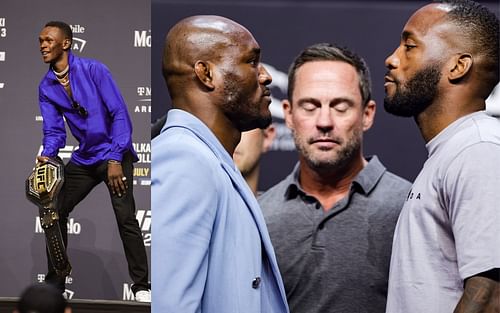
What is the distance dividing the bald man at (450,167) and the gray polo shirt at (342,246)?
24 cm

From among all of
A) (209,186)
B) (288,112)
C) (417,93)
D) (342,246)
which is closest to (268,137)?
(288,112)

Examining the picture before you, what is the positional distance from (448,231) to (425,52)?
0.47 m

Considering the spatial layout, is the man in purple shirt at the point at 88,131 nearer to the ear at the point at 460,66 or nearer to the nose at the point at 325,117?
the nose at the point at 325,117

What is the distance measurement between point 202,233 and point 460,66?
765 millimetres

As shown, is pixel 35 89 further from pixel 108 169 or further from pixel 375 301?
pixel 375 301

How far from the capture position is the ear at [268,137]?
2.56m

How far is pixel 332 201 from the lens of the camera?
2.11m

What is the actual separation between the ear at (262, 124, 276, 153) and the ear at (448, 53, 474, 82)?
918 millimetres

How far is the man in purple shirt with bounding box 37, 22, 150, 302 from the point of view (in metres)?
1.74

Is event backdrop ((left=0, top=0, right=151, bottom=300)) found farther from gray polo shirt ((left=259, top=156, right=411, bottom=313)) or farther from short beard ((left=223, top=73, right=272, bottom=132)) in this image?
gray polo shirt ((left=259, top=156, right=411, bottom=313))

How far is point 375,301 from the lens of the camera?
1.94m

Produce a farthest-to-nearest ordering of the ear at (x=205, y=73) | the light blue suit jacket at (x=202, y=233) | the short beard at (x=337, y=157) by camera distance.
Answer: the short beard at (x=337, y=157)
the ear at (x=205, y=73)
the light blue suit jacket at (x=202, y=233)

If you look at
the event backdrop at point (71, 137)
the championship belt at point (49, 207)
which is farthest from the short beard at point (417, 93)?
the championship belt at point (49, 207)

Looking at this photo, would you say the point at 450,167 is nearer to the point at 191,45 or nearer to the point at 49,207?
the point at 191,45
